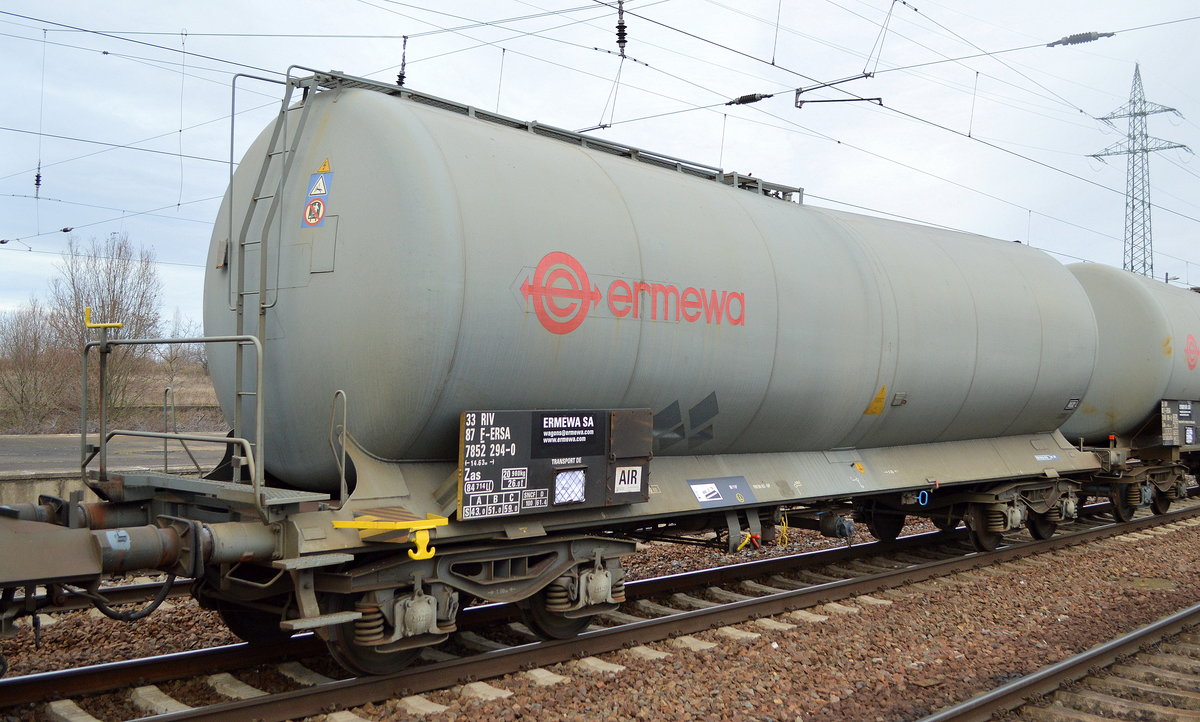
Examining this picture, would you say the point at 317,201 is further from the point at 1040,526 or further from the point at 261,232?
the point at 1040,526

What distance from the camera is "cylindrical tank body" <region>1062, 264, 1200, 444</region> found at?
1345 cm

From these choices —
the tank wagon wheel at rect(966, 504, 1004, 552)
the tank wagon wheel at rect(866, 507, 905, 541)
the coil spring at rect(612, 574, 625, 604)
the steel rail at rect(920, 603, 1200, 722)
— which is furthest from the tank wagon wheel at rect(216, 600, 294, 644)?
the tank wagon wheel at rect(966, 504, 1004, 552)

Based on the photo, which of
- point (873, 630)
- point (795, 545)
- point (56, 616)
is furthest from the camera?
point (795, 545)

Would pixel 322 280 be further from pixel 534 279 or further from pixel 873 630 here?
pixel 873 630

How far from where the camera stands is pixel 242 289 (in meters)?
6.11

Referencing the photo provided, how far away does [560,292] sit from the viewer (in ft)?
20.5

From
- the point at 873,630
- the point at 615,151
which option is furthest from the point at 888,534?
the point at 615,151

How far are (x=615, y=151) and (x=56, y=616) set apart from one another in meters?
6.17

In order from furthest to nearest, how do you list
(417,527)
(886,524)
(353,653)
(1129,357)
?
(1129,357) → (886,524) → (353,653) → (417,527)

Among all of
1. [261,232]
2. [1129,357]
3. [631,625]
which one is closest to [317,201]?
[261,232]

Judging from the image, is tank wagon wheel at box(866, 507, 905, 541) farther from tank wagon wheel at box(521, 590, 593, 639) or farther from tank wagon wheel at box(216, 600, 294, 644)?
tank wagon wheel at box(216, 600, 294, 644)

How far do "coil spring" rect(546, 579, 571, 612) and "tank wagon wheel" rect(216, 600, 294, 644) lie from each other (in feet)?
6.70

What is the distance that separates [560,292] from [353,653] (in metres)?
2.77

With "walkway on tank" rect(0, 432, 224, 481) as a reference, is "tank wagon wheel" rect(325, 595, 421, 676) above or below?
above
